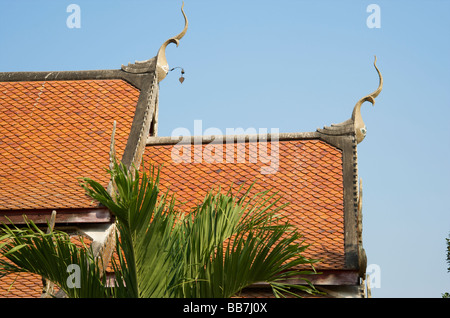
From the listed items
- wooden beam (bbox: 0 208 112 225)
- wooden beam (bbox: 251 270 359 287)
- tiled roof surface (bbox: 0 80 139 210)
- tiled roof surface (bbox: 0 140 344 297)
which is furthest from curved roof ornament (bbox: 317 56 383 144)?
wooden beam (bbox: 0 208 112 225)

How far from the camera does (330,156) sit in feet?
36.1

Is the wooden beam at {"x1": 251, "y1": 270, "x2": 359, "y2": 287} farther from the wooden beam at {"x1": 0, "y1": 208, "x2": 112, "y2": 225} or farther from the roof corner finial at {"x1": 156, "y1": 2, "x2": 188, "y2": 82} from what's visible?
the roof corner finial at {"x1": 156, "y1": 2, "x2": 188, "y2": 82}

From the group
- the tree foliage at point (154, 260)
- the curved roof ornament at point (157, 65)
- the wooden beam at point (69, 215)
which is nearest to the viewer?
the tree foliage at point (154, 260)

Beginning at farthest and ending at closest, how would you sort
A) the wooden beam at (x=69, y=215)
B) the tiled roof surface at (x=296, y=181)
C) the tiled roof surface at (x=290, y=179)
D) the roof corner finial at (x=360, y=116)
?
the roof corner finial at (x=360, y=116), the tiled roof surface at (x=290, y=179), the tiled roof surface at (x=296, y=181), the wooden beam at (x=69, y=215)

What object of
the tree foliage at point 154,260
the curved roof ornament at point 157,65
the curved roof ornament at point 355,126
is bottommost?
the tree foliage at point 154,260

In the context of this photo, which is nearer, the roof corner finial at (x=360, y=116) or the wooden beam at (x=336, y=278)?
the wooden beam at (x=336, y=278)

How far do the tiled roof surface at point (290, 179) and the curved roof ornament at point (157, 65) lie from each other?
162 cm

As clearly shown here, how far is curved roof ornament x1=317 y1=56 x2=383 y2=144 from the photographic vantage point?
11.1 m

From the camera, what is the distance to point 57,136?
11.3m

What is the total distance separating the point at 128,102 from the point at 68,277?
6.94m

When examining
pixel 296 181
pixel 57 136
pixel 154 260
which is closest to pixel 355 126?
pixel 296 181

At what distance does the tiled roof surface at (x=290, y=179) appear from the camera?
980 centimetres

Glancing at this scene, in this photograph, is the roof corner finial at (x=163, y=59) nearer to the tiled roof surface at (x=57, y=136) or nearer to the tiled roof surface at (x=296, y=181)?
the tiled roof surface at (x=57, y=136)

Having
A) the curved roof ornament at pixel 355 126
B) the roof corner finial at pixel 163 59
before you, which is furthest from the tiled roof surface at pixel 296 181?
the roof corner finial at pixel 163 59
